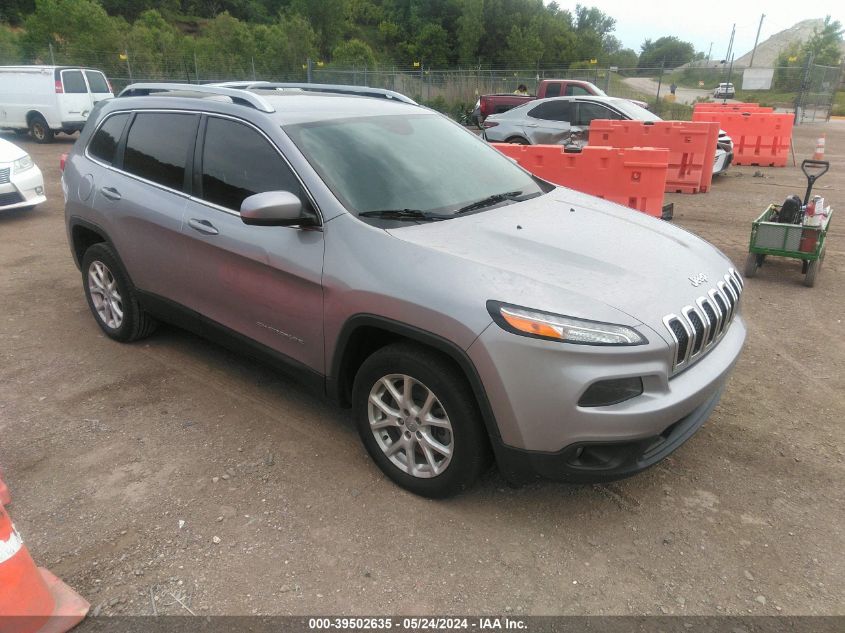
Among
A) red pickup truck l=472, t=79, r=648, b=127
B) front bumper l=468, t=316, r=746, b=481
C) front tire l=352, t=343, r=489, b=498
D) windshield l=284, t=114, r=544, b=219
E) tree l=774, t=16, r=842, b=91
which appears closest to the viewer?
front bumper l=468, t=316, r=746, b=481

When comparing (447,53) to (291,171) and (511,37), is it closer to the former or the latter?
(511,37)

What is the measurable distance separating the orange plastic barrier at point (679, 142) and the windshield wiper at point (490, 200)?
7.93m

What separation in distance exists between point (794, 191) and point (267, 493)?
37.5 feet

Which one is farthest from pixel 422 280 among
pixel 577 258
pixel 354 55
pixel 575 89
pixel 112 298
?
pixel 354 55

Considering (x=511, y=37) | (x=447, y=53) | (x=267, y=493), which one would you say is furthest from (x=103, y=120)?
(x=447, y=53)

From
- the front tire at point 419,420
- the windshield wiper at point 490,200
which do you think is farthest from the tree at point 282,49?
the front tire at point 419,420

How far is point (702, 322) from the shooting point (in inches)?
108

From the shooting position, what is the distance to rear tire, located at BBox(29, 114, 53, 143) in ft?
54.5

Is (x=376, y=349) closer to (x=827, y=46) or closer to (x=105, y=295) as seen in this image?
(x=105, y=295)

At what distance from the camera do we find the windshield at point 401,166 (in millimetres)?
3158

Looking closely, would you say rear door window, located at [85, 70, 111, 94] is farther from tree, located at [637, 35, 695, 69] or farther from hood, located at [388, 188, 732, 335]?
tree, located at [637, 35, 695, 69]

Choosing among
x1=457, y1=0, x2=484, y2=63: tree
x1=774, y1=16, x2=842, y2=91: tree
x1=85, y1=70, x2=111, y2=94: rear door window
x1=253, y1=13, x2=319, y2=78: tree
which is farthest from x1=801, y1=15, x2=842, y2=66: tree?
x1=85, y1=70, x2=111, y2=94: rear door window

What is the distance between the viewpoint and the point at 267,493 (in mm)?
3061

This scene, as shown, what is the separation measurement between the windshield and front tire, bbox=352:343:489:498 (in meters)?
0.81
